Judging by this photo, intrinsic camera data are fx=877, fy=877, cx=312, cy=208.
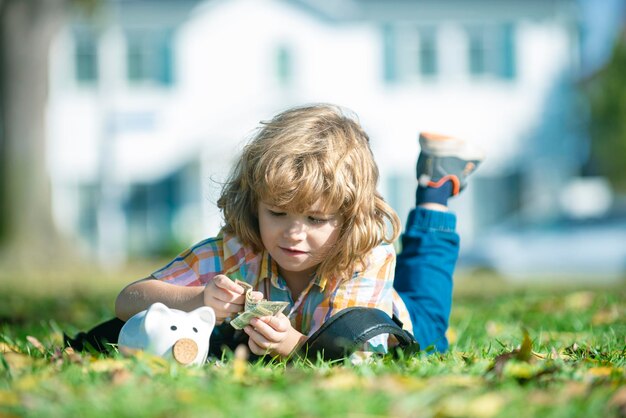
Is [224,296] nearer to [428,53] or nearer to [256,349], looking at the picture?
[256,349]

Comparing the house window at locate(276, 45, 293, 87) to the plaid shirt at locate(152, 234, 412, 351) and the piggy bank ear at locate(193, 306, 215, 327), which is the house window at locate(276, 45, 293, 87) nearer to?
the plaid shirt at locate(152, 234, 412, 351)

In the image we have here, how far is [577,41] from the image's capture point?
21000 mm

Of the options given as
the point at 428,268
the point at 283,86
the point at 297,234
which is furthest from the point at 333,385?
the point at 283,86

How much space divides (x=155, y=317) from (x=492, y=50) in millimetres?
18814

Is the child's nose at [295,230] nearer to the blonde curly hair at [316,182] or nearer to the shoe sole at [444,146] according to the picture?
the blonde curly hair at [316,182]

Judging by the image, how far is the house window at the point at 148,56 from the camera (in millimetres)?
20094

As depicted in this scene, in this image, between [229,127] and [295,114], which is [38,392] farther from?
[229,127]

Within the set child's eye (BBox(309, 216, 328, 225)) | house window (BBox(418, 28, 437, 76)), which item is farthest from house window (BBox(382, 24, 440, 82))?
child's eye (BBox(309, 216, 328, 225))

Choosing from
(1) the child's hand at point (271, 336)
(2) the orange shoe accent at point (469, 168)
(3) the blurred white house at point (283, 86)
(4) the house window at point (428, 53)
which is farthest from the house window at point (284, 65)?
(1) the child's hand at point (271, 336)

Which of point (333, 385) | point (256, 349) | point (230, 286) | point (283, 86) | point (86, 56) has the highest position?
point (86, 56)

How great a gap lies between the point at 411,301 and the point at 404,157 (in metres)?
16.9

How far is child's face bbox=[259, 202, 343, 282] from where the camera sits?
116 inches

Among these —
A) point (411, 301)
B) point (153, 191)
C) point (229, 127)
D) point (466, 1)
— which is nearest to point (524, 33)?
point (466, 1)

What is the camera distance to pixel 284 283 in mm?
3221
